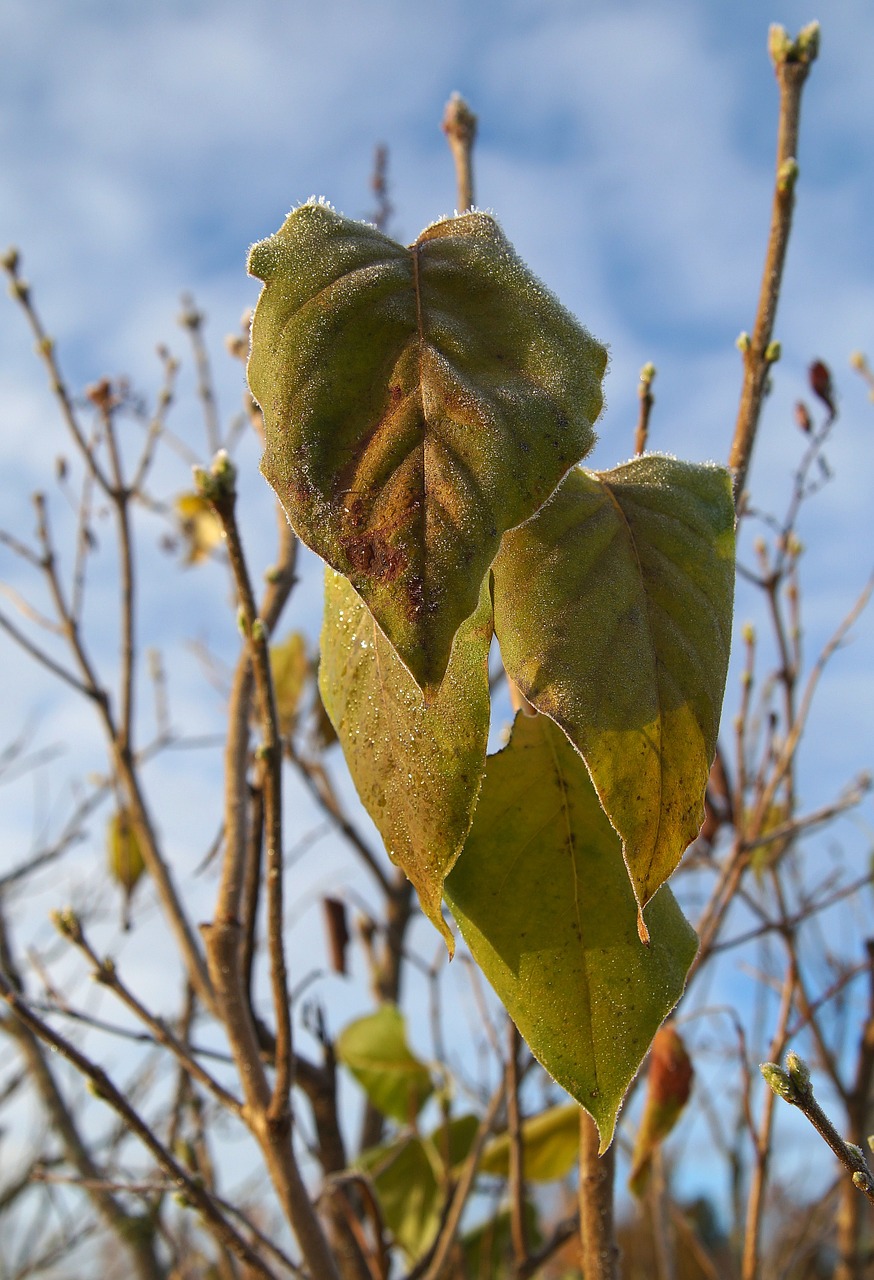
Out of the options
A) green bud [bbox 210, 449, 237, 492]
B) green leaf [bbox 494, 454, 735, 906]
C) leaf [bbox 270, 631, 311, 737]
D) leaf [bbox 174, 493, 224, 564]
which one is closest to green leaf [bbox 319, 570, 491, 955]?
green leaf [bbox 494, 454, 735, 906]

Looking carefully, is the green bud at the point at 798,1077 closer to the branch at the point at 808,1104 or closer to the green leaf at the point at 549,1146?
the branch at the point at 808,1104

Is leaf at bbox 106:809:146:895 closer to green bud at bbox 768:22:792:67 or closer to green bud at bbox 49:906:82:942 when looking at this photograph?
green bud at bbox 49:906:82:942

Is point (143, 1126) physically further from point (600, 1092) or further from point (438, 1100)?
point (438, 1100)

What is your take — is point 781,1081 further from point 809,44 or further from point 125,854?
point 125,854

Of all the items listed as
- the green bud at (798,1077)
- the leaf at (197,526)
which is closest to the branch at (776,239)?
the green bud at (798,1077)

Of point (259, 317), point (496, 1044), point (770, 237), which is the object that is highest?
point (770, 237)

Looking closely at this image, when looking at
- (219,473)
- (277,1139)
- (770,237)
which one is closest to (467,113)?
(770,237)
